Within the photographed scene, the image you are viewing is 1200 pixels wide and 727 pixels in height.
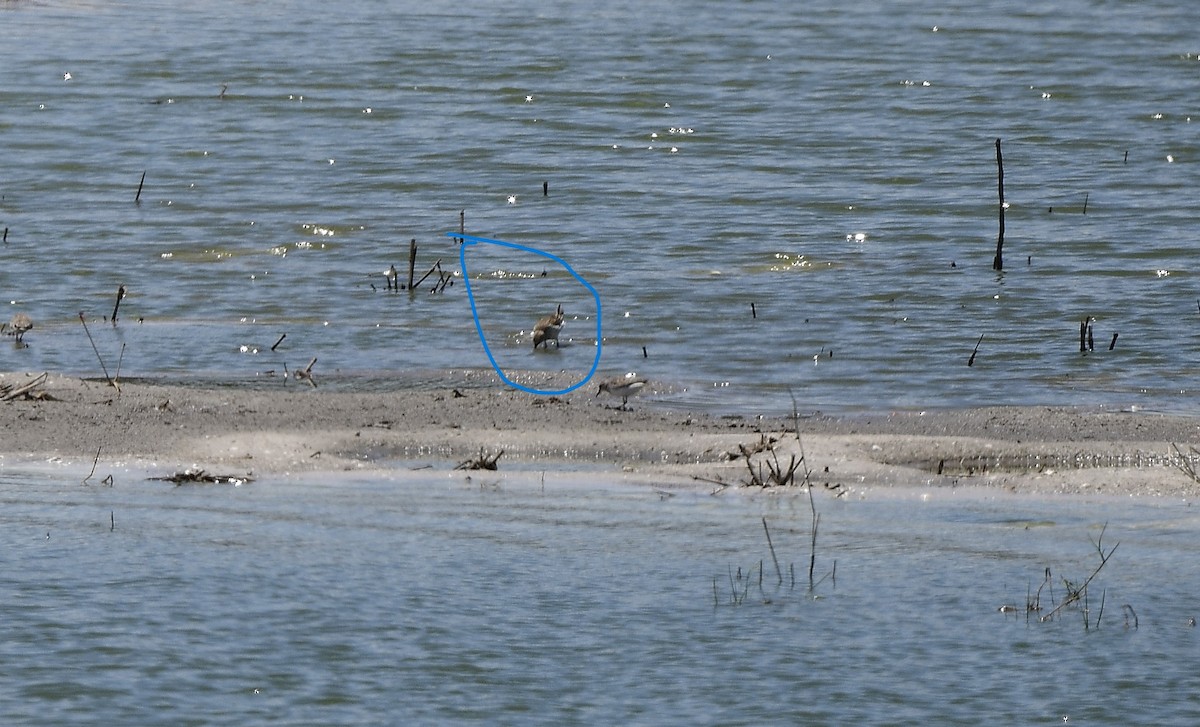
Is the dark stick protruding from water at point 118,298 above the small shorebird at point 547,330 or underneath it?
above

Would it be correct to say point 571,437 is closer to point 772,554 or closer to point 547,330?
point 772,554

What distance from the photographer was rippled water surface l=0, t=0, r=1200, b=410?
42.8ft

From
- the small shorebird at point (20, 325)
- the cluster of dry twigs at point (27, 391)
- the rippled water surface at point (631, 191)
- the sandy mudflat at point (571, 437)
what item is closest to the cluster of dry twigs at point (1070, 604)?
the sandy mudflat at point (571, 437)

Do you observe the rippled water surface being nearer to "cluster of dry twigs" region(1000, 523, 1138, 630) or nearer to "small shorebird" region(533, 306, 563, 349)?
"small shorebird" region(533, 306, 563, 349)

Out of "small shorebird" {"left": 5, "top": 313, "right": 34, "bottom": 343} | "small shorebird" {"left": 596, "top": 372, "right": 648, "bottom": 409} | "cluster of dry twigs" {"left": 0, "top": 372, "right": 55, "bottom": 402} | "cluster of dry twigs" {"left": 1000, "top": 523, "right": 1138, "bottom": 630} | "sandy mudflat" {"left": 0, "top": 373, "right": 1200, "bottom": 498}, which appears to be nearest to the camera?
"cluster of dry twigs" {"left": 1000, "top": 523, "right": 1138, "bottom": 630}

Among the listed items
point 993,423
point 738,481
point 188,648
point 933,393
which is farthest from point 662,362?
point 188,648

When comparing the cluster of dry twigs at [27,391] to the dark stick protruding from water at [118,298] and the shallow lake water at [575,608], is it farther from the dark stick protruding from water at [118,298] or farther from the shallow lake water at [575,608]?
the dark stick protruding from water at [118,298]

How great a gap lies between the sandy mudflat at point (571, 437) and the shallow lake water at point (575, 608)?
26.7 inches

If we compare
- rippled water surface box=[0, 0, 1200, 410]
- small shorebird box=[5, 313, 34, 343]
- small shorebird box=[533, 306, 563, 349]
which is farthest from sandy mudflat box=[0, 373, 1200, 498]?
small shorebird box=[5, 313, 34, 343]

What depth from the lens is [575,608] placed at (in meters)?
6.56

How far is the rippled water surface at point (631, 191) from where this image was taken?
513 inches

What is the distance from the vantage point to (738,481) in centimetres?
873

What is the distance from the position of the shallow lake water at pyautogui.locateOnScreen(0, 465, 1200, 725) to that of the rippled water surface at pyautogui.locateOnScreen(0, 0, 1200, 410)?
152 inches

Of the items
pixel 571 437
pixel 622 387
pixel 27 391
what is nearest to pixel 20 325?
pixel 27 391
